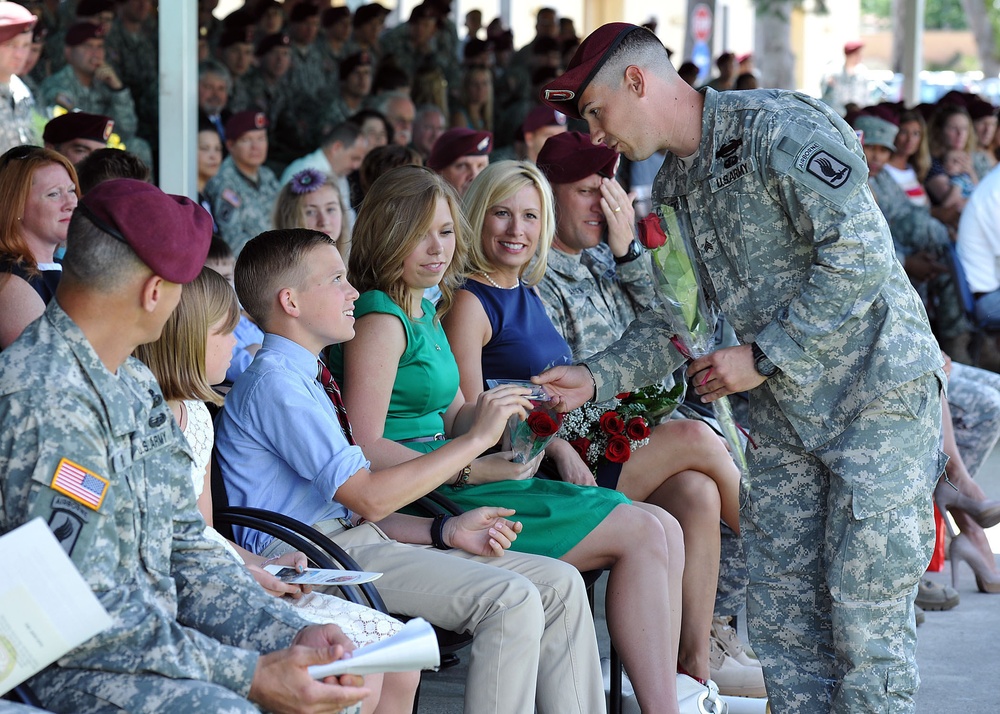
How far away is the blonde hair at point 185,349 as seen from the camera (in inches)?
101

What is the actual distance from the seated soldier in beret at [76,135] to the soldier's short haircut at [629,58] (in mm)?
3151

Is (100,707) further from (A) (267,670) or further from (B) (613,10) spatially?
(B) (613,10)

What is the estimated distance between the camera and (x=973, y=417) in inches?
209

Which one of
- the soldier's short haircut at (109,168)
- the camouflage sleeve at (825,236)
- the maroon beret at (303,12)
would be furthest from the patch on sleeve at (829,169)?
the maroon beret at (303,12)

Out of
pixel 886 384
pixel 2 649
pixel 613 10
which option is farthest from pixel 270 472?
pixel 613 10

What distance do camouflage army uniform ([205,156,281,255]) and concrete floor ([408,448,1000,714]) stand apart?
10.5 feet

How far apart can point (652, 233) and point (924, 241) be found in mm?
5961

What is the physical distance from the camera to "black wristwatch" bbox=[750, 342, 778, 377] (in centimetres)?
290

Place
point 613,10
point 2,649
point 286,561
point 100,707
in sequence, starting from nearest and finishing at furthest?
point 2,649 → point 100,707 → point 286,561 → point 613,10

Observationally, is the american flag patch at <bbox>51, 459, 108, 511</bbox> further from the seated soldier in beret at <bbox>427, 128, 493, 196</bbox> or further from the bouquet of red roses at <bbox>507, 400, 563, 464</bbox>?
the seated soldier in beret at <bbox>427, 128, 493, 196</bbox>

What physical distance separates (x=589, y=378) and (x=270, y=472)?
3.02 ft

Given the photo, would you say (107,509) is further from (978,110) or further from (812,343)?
(978,110)

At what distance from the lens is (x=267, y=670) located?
82.5 inches

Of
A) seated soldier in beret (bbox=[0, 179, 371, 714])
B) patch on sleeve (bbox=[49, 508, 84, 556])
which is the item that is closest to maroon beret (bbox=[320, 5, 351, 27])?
seated soldier in beret (bbox=[0, 179, 371, 714])
